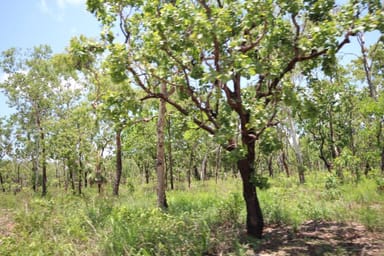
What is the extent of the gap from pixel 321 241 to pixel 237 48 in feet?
14.3

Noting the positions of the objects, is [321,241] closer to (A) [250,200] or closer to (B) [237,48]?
(A) [250,200]

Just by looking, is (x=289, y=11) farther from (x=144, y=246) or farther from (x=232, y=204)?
(x=144, y=246)

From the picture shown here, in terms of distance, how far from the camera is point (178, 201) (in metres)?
12.0

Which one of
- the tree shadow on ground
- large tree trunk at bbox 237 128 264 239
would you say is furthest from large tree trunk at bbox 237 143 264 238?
the tree shadow on ground

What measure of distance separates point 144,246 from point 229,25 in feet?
14.7

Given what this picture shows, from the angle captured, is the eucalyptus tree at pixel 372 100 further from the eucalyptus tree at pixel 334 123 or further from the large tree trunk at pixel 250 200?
the large tree trunk at pixel 250 200

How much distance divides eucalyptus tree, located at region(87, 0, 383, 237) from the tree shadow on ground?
62 centimetres

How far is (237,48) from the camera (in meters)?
5.46

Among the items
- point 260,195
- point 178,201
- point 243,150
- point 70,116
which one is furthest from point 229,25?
point 70,116

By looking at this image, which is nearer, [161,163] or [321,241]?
[321,241]

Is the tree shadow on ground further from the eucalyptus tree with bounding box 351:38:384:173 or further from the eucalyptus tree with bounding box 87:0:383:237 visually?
the eucalyptus tree with bounding box 351:38:384:173

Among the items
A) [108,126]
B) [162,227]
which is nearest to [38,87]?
[108,126]

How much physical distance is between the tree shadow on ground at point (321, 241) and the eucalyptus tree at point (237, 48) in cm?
62

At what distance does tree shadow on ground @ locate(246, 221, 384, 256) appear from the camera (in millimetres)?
6047
